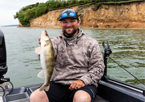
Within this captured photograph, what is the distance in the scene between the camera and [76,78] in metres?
2.69

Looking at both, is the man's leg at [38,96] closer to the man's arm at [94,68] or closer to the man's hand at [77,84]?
the man's hand at [77,84]

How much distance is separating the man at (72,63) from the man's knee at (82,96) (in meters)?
0.13

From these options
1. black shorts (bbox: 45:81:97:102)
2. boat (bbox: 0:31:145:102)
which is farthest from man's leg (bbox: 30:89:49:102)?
boat (bbox: 0:31:145:102)

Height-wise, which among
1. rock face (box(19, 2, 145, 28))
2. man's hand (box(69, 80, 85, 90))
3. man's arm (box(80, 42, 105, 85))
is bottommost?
man's hand (box(69, 80, 85, 90))

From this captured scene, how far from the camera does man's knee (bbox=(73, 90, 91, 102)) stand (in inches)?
91.0

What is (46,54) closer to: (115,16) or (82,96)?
(82,96)

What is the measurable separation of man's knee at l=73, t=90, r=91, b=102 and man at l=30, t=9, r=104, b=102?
133mm

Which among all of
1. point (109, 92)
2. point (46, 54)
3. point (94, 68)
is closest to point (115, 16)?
point (109, 92)

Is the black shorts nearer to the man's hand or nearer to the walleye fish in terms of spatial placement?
the man's hand

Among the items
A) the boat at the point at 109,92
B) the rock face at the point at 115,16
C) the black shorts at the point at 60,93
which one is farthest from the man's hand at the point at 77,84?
the rock face at the point at 115,16

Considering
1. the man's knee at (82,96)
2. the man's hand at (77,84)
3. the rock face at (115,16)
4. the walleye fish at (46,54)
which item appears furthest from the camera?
the rock face at (115,16)

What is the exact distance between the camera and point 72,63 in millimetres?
2715

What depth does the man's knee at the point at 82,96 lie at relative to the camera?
2.31 m

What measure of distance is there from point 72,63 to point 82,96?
23.0 inches
